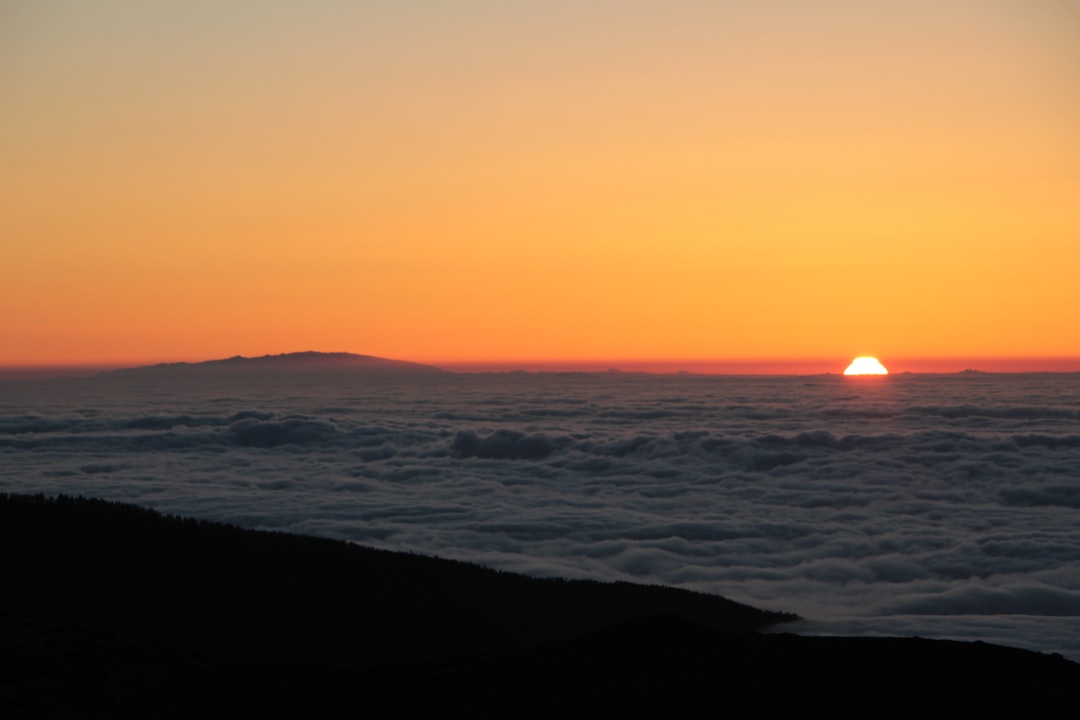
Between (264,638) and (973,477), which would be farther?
(973,477)

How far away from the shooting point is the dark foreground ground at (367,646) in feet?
28.7

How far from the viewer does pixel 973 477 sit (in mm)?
44438

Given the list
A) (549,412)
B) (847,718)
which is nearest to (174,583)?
(847,718)

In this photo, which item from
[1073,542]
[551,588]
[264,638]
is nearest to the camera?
[264,638]

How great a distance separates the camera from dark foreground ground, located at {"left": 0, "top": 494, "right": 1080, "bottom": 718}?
28.7 ft

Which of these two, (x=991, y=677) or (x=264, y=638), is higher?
(x=991, y=677)

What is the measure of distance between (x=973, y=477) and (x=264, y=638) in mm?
37726

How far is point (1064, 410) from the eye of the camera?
72.8 meters

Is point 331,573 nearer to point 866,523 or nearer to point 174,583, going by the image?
point 174,583

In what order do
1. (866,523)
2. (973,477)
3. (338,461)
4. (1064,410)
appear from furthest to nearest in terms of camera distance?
(1064,410) → (338,461) → (973,477) → (866,523)

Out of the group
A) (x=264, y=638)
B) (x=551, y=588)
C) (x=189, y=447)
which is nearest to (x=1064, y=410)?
(x=189, y=447)

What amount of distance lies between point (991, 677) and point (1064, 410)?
71.7 meters

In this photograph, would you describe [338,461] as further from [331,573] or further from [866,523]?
[331,573]

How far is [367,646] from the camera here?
14344mm
